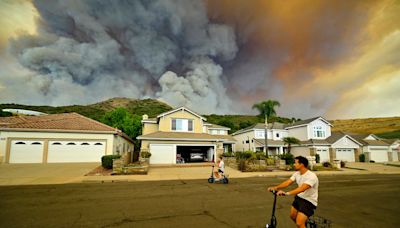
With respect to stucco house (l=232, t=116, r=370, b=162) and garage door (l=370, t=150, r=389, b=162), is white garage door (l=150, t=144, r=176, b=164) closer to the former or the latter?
stucco house (l=232, t=116, r=370, b=162)

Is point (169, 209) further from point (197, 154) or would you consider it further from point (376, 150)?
point (376, 150)

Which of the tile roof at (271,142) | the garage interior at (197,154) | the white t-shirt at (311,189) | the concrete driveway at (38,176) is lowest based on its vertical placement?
the concrete driveway at (38,176)

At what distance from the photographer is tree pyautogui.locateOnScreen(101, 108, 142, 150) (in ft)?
→ 132

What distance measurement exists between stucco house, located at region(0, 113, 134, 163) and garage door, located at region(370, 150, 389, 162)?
41.9m

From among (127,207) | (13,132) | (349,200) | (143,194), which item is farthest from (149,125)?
(349,200)

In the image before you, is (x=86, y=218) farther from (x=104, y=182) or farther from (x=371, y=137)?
(x=371, y=137)

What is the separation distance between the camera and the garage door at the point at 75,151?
20828 mm

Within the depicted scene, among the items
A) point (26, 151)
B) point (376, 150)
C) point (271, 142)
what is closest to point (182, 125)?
point (26, 151)

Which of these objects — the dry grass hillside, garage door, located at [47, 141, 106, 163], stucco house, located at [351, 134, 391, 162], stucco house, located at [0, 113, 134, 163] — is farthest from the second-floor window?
the dry grass hillside

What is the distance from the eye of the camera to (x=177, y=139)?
73.5ft

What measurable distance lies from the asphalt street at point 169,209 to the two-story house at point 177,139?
12.8 m

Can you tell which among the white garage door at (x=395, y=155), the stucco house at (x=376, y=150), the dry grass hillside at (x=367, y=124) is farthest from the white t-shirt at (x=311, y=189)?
the dry grass hillside at (x=367, y=124)

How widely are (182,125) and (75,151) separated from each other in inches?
489

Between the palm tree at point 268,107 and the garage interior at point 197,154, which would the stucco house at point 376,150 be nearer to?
the palm tree at point 268,107
